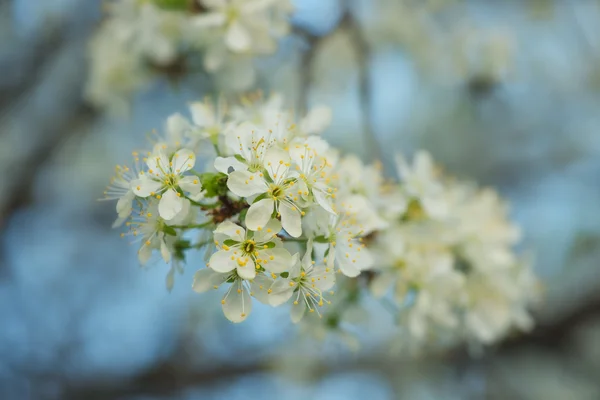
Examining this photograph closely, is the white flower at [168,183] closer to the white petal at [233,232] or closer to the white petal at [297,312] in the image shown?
the white petal at [233,232]

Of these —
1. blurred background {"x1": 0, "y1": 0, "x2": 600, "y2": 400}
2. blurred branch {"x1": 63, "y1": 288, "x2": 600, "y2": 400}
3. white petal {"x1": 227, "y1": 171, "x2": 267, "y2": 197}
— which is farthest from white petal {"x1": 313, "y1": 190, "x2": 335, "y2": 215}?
blurred branch {"x1": 63, "y1": 288, "x2": 600, "y2": 400}

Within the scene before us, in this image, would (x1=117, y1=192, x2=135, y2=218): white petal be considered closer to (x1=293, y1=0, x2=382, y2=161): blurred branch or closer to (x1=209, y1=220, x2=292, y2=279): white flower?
(x1=209, y1=220, x2=292, y2=279): white flower

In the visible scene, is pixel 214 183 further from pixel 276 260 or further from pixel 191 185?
pixel 276 260

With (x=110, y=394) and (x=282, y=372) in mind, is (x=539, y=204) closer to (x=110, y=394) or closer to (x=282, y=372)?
(x=282, y=372)

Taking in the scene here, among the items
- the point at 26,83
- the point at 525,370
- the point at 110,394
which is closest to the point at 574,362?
the point at 525,370

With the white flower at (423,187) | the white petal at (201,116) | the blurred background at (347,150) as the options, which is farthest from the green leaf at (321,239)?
the blurred background at (347,150)

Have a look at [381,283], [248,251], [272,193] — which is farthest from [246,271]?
[381,283]
